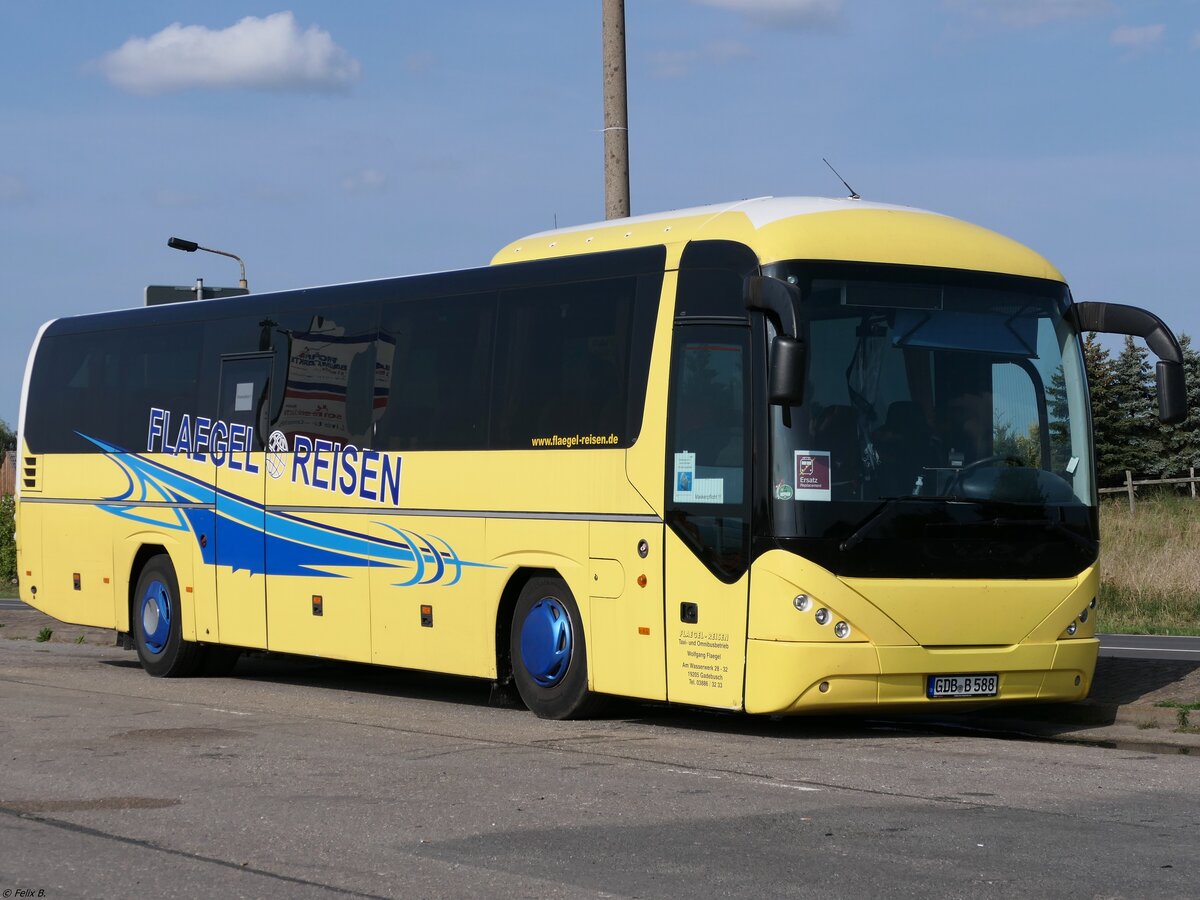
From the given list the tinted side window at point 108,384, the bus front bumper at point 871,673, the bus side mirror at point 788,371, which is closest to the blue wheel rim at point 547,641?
the bus front bumper at point 871,673

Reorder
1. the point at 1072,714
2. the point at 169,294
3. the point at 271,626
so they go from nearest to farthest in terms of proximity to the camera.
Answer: the point at 1072,714 → the point at 271,626 → the point at 169,294

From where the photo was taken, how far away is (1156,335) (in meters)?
12.8

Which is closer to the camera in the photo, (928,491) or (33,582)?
(928,491)

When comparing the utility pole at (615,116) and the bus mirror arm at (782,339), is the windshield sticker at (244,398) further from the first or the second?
the bus mirror arm at (782,339)

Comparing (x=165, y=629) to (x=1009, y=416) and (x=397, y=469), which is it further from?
(x=1009, y=416)

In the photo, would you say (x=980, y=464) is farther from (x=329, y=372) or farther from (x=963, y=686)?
(x=329, y=372)

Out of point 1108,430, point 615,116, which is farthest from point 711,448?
point 1108,430

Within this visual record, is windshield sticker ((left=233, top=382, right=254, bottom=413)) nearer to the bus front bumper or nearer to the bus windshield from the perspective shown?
the bus windshield

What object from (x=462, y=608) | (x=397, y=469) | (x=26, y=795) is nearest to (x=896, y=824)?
(x=26, y=795)

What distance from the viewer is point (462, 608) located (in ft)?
47.5

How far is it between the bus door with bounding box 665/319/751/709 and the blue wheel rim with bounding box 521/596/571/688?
126 centimetres

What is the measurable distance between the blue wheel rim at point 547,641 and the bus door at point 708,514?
1.26 meters

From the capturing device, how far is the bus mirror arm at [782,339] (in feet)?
37.0

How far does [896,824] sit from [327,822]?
274 cm
